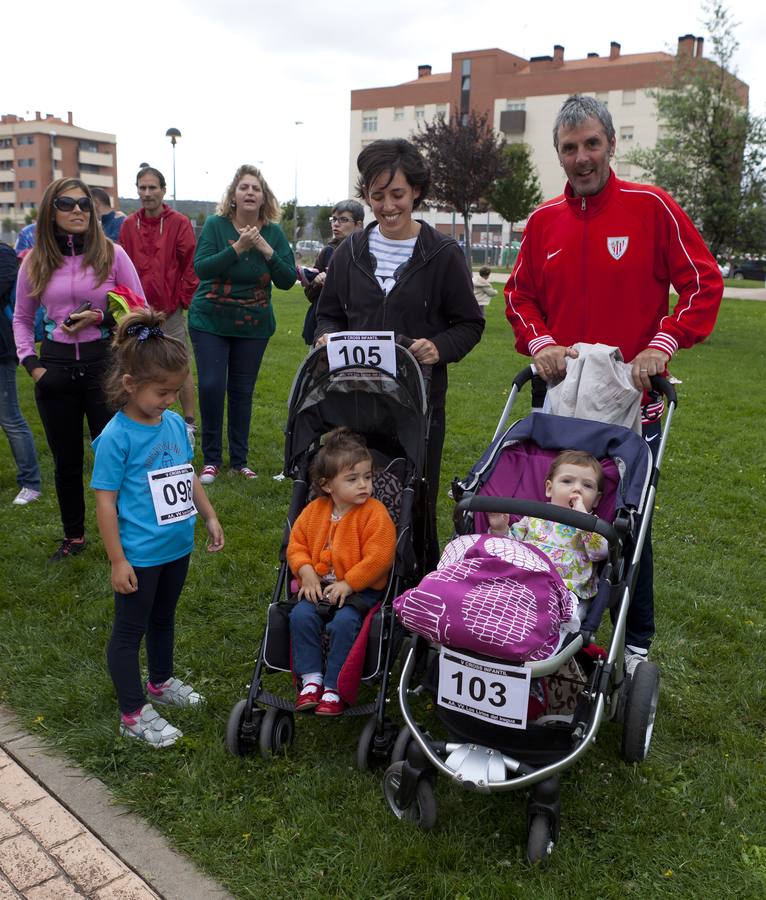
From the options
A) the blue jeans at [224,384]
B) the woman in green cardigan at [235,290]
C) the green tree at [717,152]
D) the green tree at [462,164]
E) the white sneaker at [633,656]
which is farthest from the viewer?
the green tree at [462,164]

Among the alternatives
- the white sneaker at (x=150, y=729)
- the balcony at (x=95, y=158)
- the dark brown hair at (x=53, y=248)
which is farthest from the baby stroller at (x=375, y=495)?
the balcony at (x=95, y=158)

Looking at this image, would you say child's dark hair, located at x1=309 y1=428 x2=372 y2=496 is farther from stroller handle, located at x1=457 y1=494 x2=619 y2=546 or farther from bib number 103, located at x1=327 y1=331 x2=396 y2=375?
stroller handle, located at x1=457 y1=494 x2=619 y2=546

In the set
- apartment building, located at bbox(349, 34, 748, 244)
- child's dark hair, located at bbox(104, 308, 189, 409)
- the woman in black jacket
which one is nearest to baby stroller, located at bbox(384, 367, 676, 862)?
the woman in black jacket

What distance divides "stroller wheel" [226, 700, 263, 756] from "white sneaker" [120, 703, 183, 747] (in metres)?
0.27

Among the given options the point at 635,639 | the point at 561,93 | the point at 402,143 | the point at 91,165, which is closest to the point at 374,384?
the point at 402,143

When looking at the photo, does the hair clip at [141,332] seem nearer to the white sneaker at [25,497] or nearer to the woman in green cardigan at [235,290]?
the woman in green cardigan at [235,290]

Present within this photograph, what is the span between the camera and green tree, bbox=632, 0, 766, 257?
1612 cm

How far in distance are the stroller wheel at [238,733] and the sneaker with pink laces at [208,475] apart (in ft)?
10.8

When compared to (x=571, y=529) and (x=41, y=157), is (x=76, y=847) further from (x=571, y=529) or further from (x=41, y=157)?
(x=41, y=157)

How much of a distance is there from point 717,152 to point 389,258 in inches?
583

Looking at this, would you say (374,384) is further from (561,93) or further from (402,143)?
(561,93)

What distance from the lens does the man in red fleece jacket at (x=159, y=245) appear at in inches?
280

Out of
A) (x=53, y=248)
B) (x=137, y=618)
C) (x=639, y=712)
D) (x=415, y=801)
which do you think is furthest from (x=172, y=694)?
(x=53, y=248)

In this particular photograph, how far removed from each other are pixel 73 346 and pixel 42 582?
133 cm
